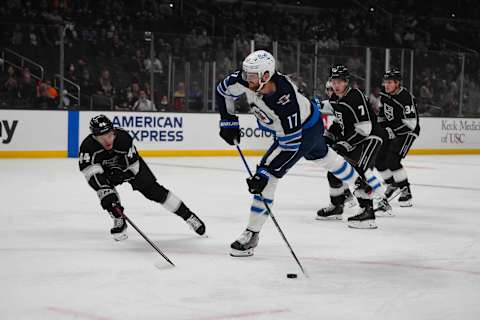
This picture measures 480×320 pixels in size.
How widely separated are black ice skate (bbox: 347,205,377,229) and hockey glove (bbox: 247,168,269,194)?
1.52 meters

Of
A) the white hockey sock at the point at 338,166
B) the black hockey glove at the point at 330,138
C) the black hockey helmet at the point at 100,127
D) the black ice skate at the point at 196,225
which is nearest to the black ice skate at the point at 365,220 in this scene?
the white hockey sock at the point at 338,166

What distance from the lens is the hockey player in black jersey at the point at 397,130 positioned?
24.4ft

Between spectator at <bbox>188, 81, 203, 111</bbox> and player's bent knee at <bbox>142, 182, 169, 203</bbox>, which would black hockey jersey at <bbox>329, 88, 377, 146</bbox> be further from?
spectator at <bbox>188, 81, 203, 111</bbox>

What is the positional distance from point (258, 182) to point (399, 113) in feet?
10.6

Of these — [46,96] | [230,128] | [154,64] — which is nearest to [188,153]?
[154,64]

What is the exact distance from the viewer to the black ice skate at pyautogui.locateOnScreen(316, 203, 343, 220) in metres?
6.55

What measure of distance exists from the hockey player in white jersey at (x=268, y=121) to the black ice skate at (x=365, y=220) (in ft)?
3.53

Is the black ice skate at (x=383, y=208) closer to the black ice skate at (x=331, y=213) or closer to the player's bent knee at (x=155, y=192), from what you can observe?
the black ice skate at (x=331, y=213)

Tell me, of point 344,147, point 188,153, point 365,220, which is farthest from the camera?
point 188,153

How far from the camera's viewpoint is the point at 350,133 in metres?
6.43

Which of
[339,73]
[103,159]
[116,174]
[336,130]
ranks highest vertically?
[339,73]

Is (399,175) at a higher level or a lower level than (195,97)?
lower

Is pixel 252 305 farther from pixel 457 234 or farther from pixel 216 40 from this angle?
pixel 216 40

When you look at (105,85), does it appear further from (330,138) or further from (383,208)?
(383,208)
